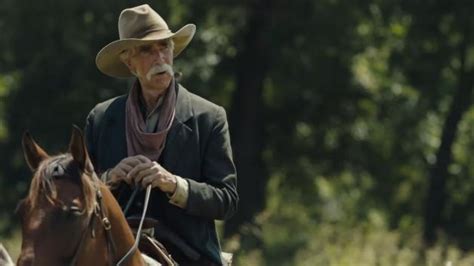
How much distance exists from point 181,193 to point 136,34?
2.80 feet

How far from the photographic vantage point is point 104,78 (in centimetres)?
2630

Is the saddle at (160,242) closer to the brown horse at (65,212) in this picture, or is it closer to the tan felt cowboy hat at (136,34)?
the brown horse at (65,212)

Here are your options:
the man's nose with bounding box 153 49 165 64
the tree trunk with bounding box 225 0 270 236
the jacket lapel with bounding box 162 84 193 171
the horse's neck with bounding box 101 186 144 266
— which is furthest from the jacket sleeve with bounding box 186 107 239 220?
the tree trunk with bounding box 225 0 270 236

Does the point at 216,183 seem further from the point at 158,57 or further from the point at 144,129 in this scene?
the point at 158,57

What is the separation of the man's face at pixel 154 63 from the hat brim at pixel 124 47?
50mm

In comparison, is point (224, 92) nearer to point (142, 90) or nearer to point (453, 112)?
point (453, 112)

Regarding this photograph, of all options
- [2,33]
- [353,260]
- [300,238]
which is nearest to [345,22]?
[300,238]

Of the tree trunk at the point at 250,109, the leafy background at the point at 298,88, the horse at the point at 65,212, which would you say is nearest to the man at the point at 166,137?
the horse at the point at 65,212

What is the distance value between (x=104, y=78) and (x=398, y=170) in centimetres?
668

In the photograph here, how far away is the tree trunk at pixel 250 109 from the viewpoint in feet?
89.2

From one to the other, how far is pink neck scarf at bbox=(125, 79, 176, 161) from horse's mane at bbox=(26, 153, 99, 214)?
953 millimetres

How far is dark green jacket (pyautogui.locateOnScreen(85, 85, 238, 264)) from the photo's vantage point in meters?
7.98

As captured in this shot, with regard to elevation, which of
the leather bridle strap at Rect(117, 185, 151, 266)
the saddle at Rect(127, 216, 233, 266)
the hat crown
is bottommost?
the saddle at Rect(127, 216, 233, 266)

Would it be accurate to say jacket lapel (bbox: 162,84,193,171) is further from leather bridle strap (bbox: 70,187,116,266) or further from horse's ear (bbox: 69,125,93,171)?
horse's ear (bbox: 69,125,93,171)
